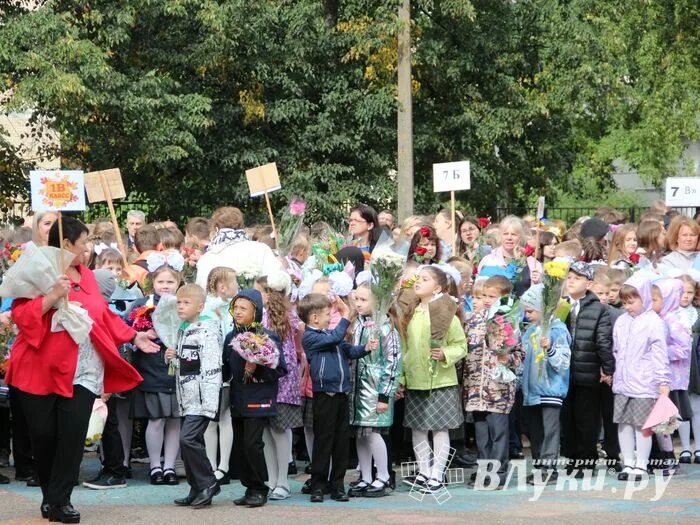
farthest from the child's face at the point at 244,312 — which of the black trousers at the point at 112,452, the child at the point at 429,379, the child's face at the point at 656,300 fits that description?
the child's face at the point at 656,300

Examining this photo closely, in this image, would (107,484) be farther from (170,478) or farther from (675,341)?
(675,341)

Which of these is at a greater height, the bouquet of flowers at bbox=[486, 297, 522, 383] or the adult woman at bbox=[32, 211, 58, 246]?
the adult woman at bbox=[32, 211, 58, 246]

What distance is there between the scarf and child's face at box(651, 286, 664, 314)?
10.7ft

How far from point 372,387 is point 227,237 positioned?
2.01m

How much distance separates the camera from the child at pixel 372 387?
9.55 meters

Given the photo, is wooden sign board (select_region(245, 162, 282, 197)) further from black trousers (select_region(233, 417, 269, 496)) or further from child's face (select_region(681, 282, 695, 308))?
→ black trousers (select_region(233, 417, 269, 496))

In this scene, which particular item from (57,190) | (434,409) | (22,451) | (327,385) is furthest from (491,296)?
(22,451)

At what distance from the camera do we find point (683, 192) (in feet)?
59.0

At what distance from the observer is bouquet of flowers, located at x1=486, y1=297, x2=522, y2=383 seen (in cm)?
997

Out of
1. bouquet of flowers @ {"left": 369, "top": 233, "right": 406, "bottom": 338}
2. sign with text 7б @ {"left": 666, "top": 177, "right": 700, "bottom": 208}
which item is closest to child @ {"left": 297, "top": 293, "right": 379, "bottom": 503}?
bouquet of flowers @ {"left": 369, "top": 233, "right": 406, "bottom": 338}

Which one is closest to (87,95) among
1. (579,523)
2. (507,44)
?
(507,44)

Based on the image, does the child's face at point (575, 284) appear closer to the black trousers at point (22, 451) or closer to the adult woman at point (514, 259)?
the adult woman at point (514, 259)

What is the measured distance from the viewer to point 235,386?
9281 mm

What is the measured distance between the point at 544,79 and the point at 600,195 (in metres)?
11.8
